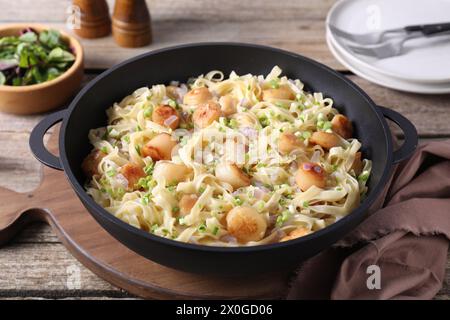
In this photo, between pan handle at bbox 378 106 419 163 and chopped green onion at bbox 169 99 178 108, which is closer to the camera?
pan handle at bbox 378 106 419 163

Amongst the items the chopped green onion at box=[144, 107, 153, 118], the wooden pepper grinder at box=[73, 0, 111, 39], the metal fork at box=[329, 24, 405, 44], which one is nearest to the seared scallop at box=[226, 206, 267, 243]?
the chopped green onion at box=[144, 107, 153, 118]

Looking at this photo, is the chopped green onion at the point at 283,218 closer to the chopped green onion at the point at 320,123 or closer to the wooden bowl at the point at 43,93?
the chopped green onion at the point at 320,123

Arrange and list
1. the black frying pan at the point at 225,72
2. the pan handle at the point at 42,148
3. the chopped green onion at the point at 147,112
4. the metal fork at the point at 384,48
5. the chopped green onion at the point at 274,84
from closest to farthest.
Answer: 1. the black frying pan at the point at 225,72
2. the pan handle at the point at 42,148
3. the chopped green onion at the point at 147,112
4. the chopped green onion at the point at 274,84
5. the metal fork at the point at 384,48

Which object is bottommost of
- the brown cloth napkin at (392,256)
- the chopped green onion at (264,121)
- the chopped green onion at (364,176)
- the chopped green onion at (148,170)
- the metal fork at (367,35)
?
the brown cloth napkin at (392,256)

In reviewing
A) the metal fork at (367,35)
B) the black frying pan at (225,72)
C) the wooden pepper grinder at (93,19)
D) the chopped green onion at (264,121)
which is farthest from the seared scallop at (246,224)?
the wooden pepper grinder at (93,19)

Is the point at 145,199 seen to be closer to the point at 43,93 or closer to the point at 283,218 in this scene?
the point at 283,218

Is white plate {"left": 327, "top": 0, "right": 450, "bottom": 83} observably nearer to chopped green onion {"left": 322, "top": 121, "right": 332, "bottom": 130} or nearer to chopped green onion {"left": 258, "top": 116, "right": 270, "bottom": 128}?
chopped green onion {"left": 322, "top": 121, "right": 332, "bottom": 130}
